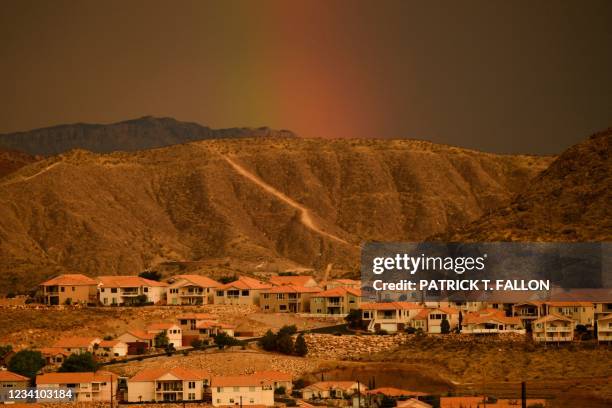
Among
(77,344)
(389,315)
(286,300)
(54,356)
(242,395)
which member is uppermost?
(286,300)

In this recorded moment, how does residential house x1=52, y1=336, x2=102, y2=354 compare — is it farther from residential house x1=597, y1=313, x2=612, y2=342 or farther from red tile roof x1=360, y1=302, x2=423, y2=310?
residential house x1=597, y1=313, x2=612, y2=342

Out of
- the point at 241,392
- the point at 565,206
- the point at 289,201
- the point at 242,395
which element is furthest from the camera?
the point at 289,201

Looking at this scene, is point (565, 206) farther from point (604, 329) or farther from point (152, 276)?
point (152, 276)

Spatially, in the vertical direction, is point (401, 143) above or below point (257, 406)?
above

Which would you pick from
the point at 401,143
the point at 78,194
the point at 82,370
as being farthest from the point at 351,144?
the point at 82,370

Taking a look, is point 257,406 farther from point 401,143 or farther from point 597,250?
point 401,143

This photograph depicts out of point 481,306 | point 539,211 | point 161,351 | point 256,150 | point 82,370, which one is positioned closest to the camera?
point 82,370

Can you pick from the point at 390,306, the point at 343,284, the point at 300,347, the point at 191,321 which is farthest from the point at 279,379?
the point at 343,284
